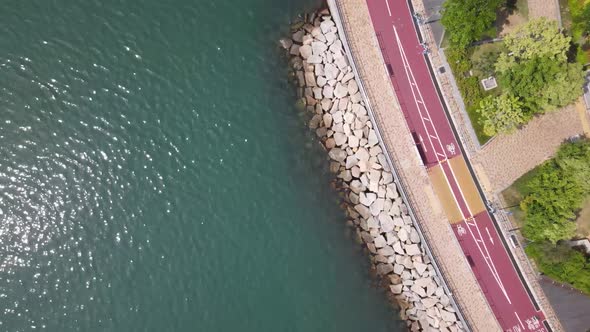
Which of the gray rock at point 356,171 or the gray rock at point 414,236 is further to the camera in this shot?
the gray rock at point 356,171

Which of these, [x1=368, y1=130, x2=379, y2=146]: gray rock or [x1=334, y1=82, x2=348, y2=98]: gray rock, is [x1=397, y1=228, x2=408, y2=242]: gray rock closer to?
[x1=368, y1=130, x2=379, y2=146]: gray rock

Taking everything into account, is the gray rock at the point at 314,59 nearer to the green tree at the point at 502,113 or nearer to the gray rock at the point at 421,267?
the green tree at the point at 502,113

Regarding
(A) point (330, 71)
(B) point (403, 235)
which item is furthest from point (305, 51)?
(B) point (403, 235)

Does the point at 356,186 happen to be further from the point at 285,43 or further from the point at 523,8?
the point at 523,8

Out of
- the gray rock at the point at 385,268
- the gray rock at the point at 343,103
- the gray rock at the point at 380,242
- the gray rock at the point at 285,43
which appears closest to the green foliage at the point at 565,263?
the gray rock at the point at 385,268

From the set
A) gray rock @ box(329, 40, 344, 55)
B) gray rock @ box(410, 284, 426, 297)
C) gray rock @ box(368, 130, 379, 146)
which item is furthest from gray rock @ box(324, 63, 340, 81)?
gray rock @ box(410, 284, 426, 297)

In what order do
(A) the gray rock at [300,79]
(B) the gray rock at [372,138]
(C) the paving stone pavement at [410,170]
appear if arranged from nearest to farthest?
(C) the paving stone pavement at [410,170] < (B) the gray rock at [372,138] < (A) the gray rock at [300,79]
